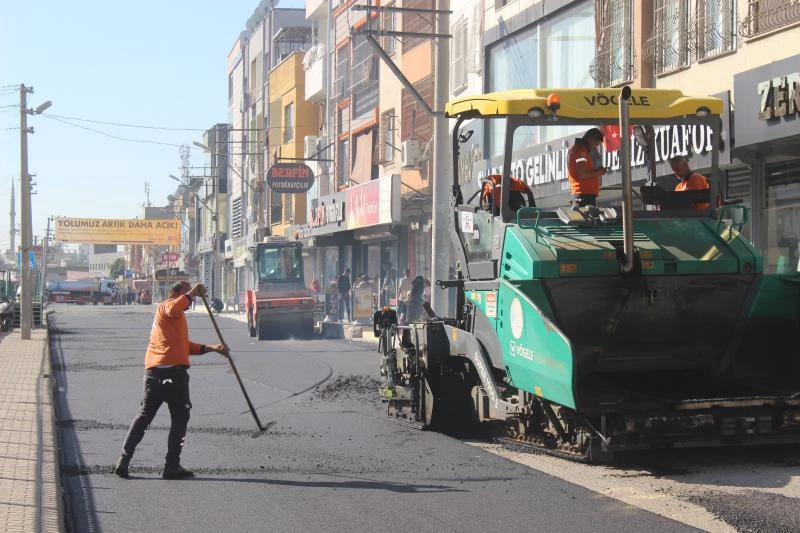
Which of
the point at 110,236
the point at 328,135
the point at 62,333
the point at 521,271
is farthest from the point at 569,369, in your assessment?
the point at 110,236

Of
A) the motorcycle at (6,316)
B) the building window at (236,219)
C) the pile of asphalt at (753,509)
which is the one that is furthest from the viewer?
the building window at (236,219)

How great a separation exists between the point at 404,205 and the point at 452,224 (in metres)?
21.9

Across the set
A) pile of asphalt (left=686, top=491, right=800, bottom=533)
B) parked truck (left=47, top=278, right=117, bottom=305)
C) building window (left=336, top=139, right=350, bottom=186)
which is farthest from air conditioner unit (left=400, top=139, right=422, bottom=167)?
parked truck (left=47, top=278, right=117, bottom=305)

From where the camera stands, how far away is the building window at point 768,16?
14.9 meters

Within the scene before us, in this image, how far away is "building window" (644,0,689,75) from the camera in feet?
59.1

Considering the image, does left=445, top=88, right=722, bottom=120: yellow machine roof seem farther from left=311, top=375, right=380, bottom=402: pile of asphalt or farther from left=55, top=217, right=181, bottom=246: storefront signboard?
left=55, top=217, right=181, bottom=246: storefront signboard

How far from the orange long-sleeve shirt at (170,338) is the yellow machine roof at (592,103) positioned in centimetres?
308

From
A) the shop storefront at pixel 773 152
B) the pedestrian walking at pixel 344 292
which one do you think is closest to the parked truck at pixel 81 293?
the pedestrian walking at pixel 344 292

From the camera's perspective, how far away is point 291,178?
142ft

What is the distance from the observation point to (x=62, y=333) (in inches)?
1400

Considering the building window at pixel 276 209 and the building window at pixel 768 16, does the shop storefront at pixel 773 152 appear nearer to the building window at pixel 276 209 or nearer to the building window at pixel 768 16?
the building window at pixel 768 16

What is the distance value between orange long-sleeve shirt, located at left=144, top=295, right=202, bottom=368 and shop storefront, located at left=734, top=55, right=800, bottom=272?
27.9 feet

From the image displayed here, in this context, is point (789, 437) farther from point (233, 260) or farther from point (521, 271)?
point (233, 260)

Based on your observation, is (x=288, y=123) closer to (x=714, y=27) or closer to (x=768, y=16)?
(x=714, y=27)
